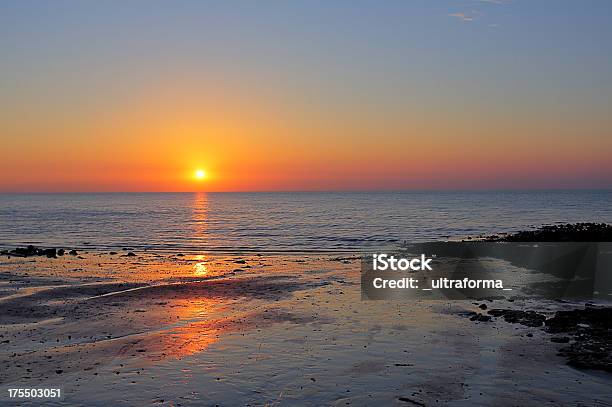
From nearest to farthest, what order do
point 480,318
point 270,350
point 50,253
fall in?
point 270,350 < point 480,318 < point 50,253

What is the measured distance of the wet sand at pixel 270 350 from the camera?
1283 cm

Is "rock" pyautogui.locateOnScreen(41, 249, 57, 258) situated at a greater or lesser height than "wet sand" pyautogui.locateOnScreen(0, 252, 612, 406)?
lesser

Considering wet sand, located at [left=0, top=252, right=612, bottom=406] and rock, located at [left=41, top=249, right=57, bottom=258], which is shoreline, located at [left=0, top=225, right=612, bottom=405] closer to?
wet sand, located at [left=0, top=252, right=612, bottom=406]

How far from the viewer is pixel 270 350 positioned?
16.4 meters

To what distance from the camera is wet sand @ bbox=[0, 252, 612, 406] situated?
12828 millimetres

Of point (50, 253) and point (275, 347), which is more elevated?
point (275, 347)

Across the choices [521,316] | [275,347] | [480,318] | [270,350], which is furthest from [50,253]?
[521,316]

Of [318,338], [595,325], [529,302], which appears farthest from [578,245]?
[318,338]

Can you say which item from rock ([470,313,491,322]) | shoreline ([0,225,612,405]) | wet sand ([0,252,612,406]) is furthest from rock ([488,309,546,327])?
wet sand ([0,252,612,406])

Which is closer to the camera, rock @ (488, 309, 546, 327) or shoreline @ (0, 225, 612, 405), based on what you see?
shoreline @ (0, 225, 612, 405)

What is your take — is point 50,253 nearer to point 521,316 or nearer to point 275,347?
point 275,347

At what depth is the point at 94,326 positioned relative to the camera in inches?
763

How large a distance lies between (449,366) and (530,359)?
8.77 ft

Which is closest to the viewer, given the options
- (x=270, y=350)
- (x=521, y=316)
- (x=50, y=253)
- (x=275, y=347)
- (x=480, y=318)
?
(x=270, y=350)
